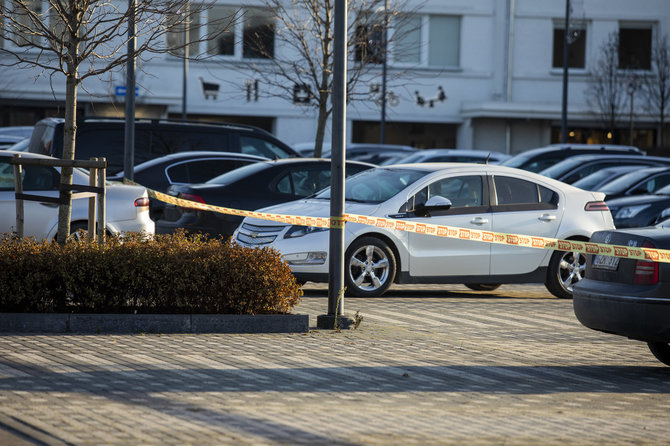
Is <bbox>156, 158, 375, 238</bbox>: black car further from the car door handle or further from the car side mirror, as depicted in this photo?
the car door handle

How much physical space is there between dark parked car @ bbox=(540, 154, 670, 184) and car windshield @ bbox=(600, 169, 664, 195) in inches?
88.1

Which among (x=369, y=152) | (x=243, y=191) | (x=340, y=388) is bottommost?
(x=340, y=388)

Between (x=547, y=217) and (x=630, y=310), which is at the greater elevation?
(x=547, y=217)

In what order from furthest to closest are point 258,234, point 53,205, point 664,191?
1. point 664,191
2. point 53,205
3. point 258,234

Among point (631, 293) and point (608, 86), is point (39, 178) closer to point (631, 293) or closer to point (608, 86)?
point (631, 293)

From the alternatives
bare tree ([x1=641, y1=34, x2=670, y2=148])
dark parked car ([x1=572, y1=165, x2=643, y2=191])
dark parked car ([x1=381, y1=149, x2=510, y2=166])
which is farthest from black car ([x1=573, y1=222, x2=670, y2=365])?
bare tree ([x1=641, y1=34, x2=670, y2=148])

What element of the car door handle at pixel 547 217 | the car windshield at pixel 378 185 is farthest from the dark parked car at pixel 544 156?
the car windshield at pixel 378 185

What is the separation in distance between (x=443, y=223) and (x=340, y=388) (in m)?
5.76

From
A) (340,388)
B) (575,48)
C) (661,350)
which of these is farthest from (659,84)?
(340,388)

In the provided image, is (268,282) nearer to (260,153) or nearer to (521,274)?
(521,274)

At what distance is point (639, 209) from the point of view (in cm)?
1767

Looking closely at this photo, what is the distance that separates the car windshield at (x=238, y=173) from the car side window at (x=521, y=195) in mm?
3273

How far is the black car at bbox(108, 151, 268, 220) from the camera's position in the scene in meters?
16.1

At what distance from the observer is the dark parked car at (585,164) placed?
22641mm
